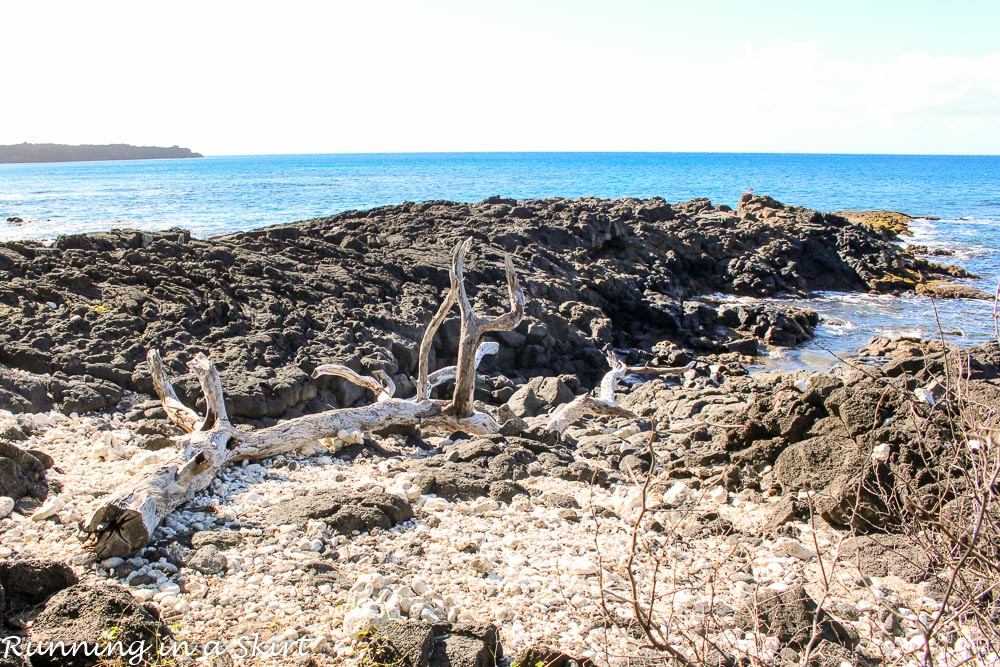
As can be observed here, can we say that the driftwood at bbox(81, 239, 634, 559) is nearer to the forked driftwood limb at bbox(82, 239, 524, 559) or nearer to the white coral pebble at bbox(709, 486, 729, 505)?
the forked driftwood limb at bbox(82, 239, 524, 559)

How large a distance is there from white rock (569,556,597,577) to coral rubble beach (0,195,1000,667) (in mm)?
27

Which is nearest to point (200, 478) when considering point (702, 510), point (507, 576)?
point (507, 576)

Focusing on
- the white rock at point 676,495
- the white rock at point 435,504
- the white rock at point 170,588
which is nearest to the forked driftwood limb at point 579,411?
the white rock at point 676,495

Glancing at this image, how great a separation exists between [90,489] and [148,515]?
132 centimetres

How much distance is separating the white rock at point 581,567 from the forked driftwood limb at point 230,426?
3.30m

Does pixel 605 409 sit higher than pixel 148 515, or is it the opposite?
pixel 148 515

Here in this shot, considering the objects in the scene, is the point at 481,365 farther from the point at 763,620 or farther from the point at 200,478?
the point at 763,620

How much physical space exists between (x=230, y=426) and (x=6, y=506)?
2.29 metres

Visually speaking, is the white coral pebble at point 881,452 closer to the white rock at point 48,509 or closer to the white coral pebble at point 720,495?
the white coral pebble at point 720,495

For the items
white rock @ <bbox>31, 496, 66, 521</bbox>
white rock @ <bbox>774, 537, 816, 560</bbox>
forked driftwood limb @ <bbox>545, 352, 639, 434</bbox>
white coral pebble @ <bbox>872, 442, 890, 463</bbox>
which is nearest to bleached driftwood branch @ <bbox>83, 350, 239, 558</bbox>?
white rock @ <bbox>31, 496, 66, 521</bbox>

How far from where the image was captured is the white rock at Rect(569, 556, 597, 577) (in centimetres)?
583

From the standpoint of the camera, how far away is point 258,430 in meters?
8.30

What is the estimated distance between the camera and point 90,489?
21.7 ft

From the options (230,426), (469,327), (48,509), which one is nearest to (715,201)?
(469,327)
